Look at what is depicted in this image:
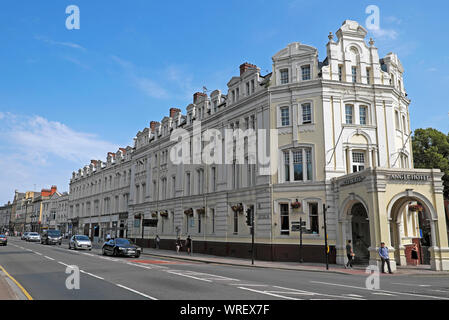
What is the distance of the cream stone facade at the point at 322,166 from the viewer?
76.4ft

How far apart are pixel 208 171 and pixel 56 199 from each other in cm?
7152

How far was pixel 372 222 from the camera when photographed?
22922 millimetres

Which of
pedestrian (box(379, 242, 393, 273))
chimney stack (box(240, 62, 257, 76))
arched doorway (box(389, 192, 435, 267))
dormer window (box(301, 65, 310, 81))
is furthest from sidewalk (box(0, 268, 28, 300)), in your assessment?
chimney stack (box(240, 62, 257, 76))

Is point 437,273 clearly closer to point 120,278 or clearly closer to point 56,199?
point 120,278

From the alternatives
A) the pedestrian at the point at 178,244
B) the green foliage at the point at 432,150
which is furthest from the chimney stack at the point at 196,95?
the green foliage at the point at 432,150

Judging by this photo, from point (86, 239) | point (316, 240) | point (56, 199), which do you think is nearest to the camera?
point (316, 240)

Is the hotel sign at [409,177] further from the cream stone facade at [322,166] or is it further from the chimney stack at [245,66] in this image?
the chimney stack at [245,66]

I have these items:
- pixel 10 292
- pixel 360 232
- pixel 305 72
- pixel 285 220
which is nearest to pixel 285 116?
pixel 305 72

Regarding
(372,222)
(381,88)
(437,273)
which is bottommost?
(437,273)

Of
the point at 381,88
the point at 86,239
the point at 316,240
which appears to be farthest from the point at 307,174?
the point at 86,239

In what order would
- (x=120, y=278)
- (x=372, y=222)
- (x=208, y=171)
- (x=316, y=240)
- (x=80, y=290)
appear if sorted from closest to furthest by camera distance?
(x=80, y=290)
(x=120, y=278)
(x=372, y=222)
(x=316, y=240)
(x=208, y=171)

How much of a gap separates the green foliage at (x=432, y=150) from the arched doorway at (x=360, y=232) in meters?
15.4

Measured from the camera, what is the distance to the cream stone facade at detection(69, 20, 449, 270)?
23.3 m

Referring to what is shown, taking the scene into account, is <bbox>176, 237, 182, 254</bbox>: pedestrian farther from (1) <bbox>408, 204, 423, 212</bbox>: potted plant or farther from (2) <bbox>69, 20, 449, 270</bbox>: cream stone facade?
(1) <bbox>408, 204, 423, 212</bbox>: potted plant
